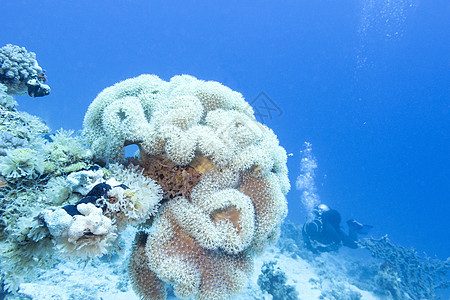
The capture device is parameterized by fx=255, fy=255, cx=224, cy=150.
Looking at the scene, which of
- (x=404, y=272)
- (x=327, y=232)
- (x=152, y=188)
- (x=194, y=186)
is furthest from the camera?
(x=327, y=232)

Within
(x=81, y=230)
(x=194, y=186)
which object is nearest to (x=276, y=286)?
(x=194, y=186)

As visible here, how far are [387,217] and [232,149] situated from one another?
7285 centimetres

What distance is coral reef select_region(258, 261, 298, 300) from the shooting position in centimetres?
1060

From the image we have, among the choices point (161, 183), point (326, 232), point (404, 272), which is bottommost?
point (161, 183)

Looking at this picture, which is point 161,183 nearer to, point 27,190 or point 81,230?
point 81,230

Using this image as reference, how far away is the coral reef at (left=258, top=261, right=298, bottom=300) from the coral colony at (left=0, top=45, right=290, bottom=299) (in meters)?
8.22

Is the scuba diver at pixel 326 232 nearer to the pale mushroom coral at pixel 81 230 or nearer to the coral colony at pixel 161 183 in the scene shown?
the coral colony at pixel 161 183

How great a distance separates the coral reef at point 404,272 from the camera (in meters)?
13.6

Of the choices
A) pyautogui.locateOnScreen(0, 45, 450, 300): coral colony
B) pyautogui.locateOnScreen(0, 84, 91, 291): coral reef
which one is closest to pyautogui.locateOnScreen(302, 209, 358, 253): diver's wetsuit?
pyautogui.locateOnScreen(0, 45, 450, 300): coral colony

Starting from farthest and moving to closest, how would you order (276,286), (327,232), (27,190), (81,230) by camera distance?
1. (327,232)
2. (276,286)
3. (27,190)
4. (81,230)

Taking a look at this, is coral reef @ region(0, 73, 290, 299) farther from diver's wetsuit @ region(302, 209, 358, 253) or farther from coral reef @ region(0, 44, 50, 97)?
diver's wetsuit @ region(302, 209, 358, 253)

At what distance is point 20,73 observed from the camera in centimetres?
530

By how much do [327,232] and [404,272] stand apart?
4759mm

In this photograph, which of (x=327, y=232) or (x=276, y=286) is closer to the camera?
(x=276, y=286)
